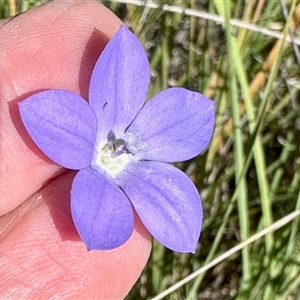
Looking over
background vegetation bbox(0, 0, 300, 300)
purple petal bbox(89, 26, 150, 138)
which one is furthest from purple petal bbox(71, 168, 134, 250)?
background vegetation bbox(0, 0, 300, 300)

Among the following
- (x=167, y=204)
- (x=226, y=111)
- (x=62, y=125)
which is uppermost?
(x=62, y=125)

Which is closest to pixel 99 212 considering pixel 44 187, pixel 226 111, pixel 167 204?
pixel 167 204

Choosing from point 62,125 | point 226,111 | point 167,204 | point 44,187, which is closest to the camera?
point 62,125

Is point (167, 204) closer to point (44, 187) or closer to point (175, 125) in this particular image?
point (175, 125)

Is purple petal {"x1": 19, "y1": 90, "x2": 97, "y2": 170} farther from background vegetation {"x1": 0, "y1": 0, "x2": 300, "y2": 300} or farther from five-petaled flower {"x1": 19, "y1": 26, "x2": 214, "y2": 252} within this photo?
background vegetation {"x1": 0, "y1": 0, "x2": 300, "y2": 300}

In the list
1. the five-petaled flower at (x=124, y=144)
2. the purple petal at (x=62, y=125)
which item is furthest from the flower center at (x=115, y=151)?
the purple petal at (x=62, y=125)

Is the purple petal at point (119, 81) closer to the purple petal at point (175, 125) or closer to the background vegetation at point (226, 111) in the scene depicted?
the purple petal at point (175, 125)
